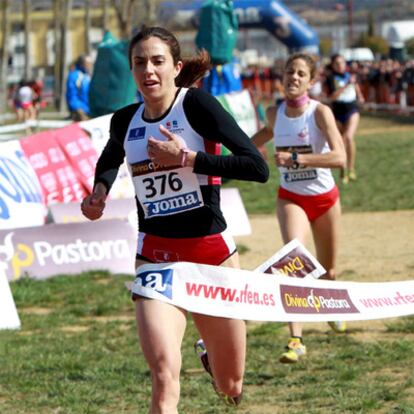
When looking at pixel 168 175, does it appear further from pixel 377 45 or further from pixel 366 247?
pixel 377 45

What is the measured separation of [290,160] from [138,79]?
2.18 metres

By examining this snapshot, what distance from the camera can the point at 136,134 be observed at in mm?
5477

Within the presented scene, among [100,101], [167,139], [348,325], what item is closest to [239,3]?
[100,101]

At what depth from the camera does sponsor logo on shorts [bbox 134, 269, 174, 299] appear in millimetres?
5285

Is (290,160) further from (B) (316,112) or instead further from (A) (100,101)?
(A) (100,101)

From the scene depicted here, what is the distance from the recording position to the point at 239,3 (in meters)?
60.1

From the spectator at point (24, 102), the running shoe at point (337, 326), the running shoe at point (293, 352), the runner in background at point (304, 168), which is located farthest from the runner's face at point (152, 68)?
the spectator at point (24, 102)

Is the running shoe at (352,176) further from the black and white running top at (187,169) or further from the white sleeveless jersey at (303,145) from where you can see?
the black and white running top at (187,169)

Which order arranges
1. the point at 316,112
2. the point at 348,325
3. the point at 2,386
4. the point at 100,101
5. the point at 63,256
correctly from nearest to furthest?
the point at 2,386
the point at 316,112
the point at 348,325
the point at 63,256
the point at 100,101

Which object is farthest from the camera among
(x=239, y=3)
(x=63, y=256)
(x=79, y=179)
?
(x=239, y=3)

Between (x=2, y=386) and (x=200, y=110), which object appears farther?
(x=2, y=386)

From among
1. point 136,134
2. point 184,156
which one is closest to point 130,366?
point 136,134

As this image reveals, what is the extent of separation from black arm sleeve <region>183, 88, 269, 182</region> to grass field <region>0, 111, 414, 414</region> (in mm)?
1967

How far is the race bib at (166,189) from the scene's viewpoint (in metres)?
→ 5.40
